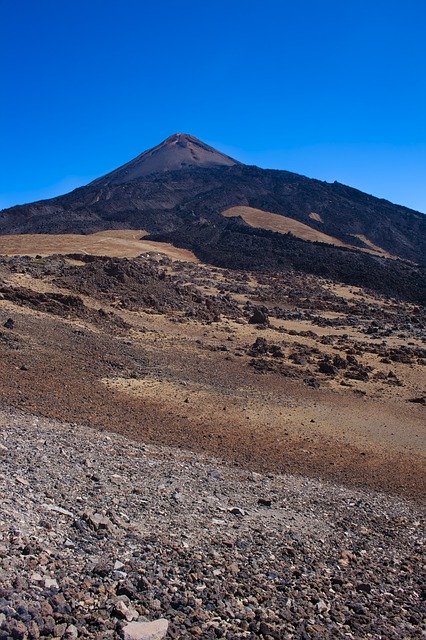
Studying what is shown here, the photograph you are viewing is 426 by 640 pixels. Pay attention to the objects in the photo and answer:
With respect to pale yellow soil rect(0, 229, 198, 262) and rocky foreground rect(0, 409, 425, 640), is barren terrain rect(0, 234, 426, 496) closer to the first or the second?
rocky foreground rect(0, 409, 425, 640)

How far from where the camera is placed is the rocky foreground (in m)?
4.69

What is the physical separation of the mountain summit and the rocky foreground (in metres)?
116

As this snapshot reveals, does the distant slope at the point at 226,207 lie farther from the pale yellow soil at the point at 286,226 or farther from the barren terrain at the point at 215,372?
the barren terrain at the point at 215,372

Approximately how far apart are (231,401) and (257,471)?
185 inches

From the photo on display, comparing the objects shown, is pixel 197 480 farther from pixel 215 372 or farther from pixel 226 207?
pixel 226 207

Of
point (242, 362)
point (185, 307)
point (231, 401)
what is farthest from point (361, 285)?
point (231, 401)

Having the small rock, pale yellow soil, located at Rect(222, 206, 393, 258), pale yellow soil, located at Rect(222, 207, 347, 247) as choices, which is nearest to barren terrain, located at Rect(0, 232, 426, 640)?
the small rock

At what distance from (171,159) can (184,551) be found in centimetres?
12992

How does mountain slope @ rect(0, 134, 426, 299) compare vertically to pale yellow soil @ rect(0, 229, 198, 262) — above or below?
above

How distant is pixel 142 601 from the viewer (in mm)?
4859

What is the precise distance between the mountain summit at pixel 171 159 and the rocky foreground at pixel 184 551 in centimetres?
11618

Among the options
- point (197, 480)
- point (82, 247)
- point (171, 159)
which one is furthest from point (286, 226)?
point (197, 480)

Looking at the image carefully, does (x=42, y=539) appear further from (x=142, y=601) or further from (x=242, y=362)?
(x=242, y=362)

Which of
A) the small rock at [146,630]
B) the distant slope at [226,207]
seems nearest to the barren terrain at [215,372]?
→ the small rock at [146,630]
